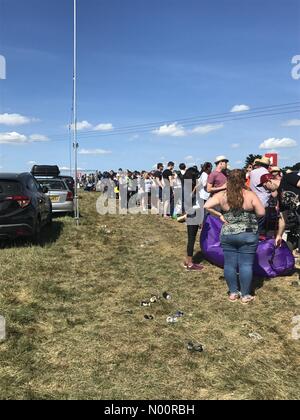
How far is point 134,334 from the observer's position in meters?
4.96

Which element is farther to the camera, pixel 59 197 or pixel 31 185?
pixel 59 197

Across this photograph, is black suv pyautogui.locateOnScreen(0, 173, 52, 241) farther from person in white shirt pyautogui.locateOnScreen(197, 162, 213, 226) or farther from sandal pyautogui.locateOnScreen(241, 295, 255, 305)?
sandal pyautogui.locateOnScreen(241, 295, 255, 305)

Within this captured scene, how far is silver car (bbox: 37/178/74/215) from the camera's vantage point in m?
14.8

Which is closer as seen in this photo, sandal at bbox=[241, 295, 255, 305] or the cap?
sandal at bbox=[241, 295, 255, 305]

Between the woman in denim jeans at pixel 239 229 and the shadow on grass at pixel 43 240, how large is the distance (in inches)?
196

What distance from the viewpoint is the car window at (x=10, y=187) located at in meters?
8.89

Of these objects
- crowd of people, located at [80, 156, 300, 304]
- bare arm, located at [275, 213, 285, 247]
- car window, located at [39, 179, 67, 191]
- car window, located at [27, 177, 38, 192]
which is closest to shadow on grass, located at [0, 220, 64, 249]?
car window, located at [27, 177, 38, 192]

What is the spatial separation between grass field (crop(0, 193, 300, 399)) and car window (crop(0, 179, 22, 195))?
131 centimetres

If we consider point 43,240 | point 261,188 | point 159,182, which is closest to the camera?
point 261,188

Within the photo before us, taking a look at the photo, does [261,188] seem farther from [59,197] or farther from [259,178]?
[59,197]

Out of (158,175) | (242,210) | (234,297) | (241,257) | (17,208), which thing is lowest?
(234,297)

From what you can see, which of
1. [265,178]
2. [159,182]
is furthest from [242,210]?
→ [159,182]

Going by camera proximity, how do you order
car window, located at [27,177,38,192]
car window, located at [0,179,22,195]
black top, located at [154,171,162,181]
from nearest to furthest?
1. car window, located at [0,179,22,195]
2. car window, located at [27,177,38,192]
3. black top, located at [154,171,162,181]

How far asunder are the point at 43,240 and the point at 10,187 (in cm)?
185
